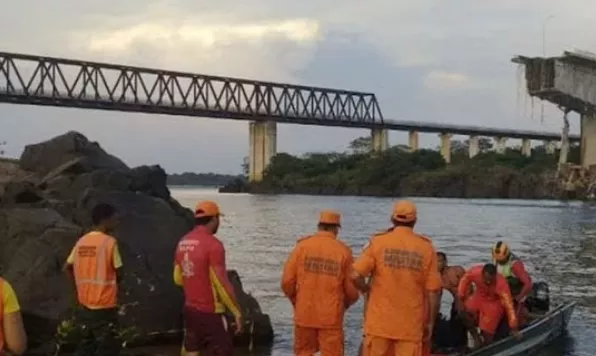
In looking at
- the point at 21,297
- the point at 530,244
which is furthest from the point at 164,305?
the point at 530,244

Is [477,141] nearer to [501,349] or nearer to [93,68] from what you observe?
[93,68]

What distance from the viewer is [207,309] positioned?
9000 millimetres

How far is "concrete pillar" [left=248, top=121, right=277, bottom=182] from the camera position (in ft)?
469

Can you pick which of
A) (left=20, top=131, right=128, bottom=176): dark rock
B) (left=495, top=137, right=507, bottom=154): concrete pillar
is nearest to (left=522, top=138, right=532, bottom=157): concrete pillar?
(left=495, top=137, right=507, bottom=154): concrete pillar

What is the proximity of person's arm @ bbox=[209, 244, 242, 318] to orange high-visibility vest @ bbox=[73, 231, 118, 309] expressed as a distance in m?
1.04

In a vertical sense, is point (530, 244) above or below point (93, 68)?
below

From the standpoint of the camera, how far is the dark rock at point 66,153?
19.8 metres

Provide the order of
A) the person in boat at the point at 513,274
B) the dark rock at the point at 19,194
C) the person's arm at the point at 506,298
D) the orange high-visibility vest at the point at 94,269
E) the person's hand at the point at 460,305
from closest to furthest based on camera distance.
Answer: the orange high-visibility vest at the point at 94,269, the person's arm at the point at 506,298, the person's hand at the point at 460,305, the person in boat at the point at 513,274, the dark rock at the point at 19,194

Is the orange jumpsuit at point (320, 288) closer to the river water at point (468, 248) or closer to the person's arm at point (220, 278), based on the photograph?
the person's arm at point (220, 278)

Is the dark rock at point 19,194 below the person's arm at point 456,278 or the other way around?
the other way around

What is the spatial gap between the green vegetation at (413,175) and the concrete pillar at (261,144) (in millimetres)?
2110

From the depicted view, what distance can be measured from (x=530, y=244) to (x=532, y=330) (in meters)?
29.1

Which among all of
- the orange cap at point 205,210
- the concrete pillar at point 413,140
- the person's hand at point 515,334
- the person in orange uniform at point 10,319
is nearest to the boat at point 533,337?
the person's hand at point 515,334

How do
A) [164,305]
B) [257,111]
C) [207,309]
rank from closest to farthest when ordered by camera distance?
[207,309] → [164,305] → [257,111]
